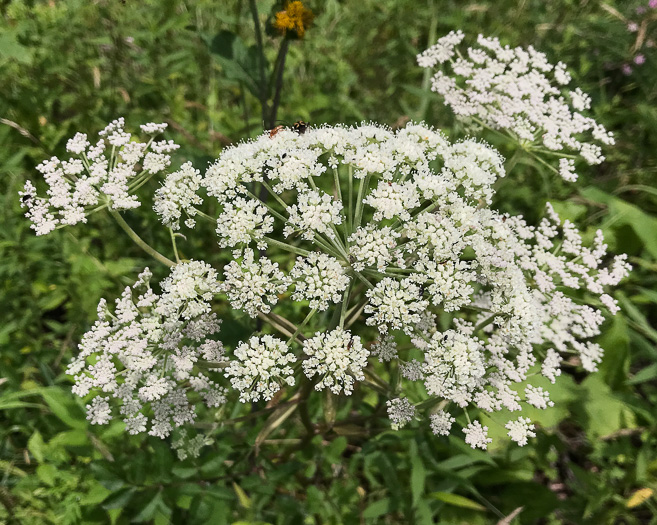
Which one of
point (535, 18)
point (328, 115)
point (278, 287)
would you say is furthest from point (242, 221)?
point (535, 18)

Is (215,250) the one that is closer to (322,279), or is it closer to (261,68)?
(261,68)

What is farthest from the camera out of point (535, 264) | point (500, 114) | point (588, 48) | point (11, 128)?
point (588, 48)

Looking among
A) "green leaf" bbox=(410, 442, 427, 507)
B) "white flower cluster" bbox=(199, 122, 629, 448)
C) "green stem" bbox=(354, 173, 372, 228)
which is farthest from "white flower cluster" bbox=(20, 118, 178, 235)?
"green leaf" bbox=(410, 442, 427, 507)

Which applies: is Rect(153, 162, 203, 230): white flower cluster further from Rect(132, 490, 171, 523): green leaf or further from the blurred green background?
Rect(132, 490, 171, 523): green leaf

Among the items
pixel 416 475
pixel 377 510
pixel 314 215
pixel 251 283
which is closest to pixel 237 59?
pixel 314 215

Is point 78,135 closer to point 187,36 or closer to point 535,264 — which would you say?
point 535,264

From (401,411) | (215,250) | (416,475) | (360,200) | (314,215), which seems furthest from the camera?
(215,250)
